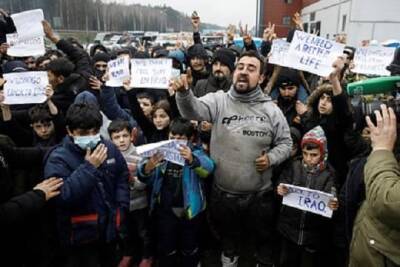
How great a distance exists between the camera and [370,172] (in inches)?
72.9

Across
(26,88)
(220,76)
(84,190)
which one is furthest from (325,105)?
(26,88)

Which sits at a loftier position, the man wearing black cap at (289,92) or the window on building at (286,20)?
the window on building at (286,20)

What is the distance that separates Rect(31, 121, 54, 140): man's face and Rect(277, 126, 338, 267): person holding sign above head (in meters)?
2.15

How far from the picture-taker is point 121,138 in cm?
358

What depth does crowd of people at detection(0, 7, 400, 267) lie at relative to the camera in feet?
8.35

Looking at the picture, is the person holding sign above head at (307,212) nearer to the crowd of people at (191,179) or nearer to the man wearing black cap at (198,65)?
the crowd of people at (191,179)

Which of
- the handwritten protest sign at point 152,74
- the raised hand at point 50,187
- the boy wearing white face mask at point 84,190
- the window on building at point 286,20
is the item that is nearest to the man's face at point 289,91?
the handwritten protest sign at point 152,74

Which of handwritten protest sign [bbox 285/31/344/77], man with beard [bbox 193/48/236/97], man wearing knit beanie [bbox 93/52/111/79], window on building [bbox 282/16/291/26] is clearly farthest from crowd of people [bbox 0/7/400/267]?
window on building [bbox 282/16/291/26]

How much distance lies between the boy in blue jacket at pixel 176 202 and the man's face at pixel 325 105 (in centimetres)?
124

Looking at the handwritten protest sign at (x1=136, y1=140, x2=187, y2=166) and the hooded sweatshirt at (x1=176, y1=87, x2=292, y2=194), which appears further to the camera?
the hooded sweatshirt at (x1=176, y1=87, x2=292, y2=194)

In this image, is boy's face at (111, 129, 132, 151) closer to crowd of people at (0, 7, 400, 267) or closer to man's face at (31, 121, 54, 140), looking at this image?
crowd of people at (0, 7, 400, 267)

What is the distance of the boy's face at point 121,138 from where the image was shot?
3570 millimetres

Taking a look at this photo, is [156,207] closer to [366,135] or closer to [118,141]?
[118,141]

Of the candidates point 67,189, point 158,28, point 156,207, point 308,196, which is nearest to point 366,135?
point 308,196
